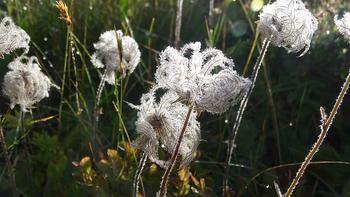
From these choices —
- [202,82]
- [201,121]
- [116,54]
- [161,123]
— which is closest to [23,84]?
[116,54]

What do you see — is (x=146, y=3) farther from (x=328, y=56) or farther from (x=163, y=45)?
(x=328, y=56)

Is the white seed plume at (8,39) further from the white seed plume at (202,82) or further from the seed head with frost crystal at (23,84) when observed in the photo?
the white seed plume at (202,82)

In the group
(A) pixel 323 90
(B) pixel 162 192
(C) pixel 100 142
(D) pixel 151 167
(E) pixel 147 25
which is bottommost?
(B) pixel 162 192

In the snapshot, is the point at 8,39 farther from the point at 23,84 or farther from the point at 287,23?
the point at 287,23

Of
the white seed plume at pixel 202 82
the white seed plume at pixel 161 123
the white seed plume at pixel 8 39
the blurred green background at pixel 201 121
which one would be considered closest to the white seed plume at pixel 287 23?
the white seed plume at pixel 202 82

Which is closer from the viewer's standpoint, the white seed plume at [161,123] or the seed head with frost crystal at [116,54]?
the white seed plume at [161,123]

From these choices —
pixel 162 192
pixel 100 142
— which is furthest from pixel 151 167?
pixel 162 192
